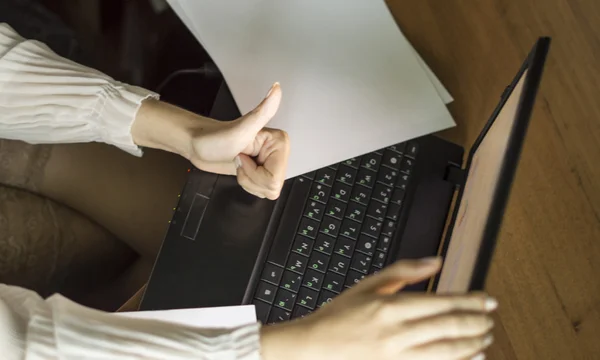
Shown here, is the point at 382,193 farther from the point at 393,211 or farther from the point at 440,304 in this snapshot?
the point at 440,304

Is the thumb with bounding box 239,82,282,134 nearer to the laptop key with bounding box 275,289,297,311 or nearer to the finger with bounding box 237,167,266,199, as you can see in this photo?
the finger with bounding box 237,167,266,199

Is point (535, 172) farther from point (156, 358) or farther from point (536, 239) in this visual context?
point (156, 358)

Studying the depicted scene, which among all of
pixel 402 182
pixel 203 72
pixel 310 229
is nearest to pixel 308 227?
pixel 310 229

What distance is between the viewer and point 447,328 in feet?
1.23

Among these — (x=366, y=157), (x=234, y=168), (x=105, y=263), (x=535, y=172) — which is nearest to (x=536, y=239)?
(x=535, y=172)

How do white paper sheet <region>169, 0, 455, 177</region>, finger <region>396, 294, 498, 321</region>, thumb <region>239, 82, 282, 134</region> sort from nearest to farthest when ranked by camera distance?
finger <region>396, 294, 498, 321</region>
thumb <region>239, 82, 282, 134</region>
white paper sheet <region>169, 0, 455, 177</region>

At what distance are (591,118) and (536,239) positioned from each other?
143mm

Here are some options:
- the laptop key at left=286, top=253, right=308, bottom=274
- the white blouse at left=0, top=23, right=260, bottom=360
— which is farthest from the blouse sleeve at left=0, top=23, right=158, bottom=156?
the laptop key at left=286, top=253, right=308, bottom=274

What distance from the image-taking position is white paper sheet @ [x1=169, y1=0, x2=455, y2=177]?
1.98 ft

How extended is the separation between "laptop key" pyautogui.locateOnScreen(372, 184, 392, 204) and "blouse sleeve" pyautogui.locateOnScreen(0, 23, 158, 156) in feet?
0.83

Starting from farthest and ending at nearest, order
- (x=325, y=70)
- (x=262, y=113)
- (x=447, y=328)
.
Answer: (x=325, y=70) < (x=262, y=113) < (x=447, y=328)

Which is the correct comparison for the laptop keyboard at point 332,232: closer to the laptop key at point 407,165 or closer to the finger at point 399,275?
the laptop key at point 407,165

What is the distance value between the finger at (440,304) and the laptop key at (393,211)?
0.65 ft

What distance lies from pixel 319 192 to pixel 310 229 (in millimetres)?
40
